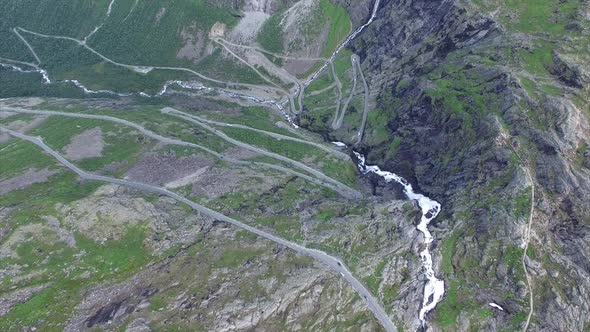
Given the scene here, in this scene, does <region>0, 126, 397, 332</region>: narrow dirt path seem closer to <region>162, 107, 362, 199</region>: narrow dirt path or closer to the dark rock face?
the dark rock face

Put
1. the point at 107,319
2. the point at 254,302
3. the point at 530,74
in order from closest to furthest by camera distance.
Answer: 1. the point at 107,319
2. the point at 254,302
3. the point at 530,74

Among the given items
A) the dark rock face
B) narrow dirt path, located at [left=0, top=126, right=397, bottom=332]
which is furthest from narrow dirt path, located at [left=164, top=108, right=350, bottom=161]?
narrow dirt path, located at [left=0, top=126, right=397, bottom=332]

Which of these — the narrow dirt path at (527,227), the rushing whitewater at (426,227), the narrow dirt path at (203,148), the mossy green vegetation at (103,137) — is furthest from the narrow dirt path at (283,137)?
the narrow dirt path at (527,227)

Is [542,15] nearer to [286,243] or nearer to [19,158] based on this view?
[286,243]

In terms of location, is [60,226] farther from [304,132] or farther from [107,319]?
[304,132]

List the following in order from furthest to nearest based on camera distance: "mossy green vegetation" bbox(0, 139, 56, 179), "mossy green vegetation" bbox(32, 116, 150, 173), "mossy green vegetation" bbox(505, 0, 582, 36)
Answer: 1. "mossy green vegetation" bbox(505, 0, 582, 36)
2. "mossy green vegetation" bbox(32, 116, 150, 173)
3. "mossy green vegetation" bbox(0, 139, 56, 179)

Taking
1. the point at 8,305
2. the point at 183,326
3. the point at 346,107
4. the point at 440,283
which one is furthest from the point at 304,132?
the point at 8,305

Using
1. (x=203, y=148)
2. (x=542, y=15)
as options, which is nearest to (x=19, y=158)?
(x=203, y=148)
